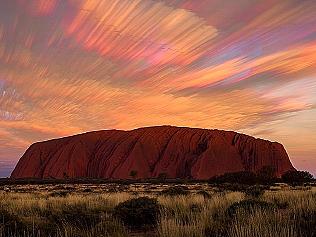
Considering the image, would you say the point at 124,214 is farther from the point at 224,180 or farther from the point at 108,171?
the point at 108,171

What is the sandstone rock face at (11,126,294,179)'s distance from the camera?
116m

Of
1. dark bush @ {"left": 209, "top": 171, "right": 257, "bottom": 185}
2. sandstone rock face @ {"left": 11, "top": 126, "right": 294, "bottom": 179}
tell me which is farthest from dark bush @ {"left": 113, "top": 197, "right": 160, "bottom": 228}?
sandstone rock face @ {"left": 11, "top": 126, "right": 294, "bottom": 179}

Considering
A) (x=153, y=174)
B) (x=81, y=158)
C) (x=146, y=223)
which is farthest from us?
(x=81, y=158)

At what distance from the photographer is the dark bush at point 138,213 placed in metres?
11.2

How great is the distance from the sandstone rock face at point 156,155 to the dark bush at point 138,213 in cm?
9944

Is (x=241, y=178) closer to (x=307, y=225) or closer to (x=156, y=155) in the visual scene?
(x=307, y=225)

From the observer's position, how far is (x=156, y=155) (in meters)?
123

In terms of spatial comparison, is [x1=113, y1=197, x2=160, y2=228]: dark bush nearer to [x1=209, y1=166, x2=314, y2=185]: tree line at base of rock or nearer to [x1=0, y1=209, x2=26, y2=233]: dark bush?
[x1=0, y1=209, x2=26, y2=233]: dark bush

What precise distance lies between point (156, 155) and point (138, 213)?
112549 mm

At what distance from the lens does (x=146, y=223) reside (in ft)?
36.8

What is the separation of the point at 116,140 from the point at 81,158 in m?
13.2

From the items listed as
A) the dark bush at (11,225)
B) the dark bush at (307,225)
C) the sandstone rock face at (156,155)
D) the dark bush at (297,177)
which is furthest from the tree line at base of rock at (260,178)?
the dark bush at (11,225)

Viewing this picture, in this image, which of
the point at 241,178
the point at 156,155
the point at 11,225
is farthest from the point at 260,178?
the point at 156,155

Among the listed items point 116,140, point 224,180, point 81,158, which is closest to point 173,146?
point 116,140
